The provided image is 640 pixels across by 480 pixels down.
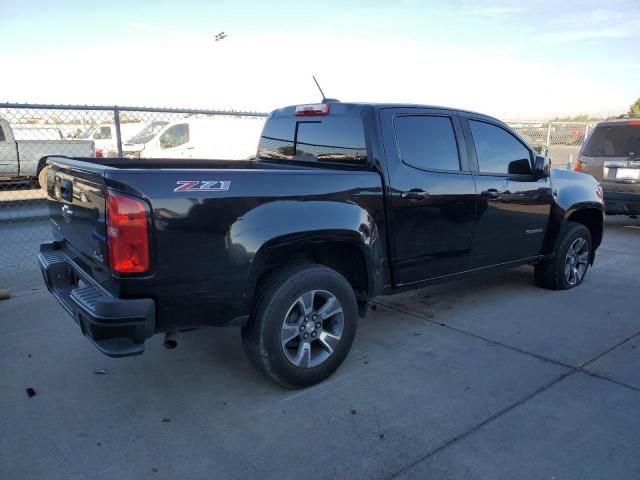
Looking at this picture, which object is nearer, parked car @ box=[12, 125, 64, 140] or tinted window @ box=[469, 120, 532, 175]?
tinted window @ box=[469, 120, 532, 175]

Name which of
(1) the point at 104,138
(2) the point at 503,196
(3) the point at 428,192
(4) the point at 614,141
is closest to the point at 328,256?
(3) the point at 428,192

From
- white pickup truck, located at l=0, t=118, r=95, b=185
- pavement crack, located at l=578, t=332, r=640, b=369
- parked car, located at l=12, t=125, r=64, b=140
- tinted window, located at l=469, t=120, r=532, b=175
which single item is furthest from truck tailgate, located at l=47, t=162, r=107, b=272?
white pickup truck, located at l=0, t=118, r=95, b=185

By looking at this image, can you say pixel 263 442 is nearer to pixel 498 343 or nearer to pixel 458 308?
pixel 498 343

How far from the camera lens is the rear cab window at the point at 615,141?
8.62 m

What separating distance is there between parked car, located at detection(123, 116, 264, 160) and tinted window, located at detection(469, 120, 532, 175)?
10.3m

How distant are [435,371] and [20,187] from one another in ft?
36.6

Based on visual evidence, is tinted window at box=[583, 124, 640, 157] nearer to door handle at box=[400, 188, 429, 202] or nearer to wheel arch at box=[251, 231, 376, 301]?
door handle at box=[400, 188, 429, 202]

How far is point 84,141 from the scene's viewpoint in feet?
38.5

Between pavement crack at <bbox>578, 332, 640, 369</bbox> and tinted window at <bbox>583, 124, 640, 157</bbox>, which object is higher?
tinted window at <bbox>583, 124, 640, 157</bbox>

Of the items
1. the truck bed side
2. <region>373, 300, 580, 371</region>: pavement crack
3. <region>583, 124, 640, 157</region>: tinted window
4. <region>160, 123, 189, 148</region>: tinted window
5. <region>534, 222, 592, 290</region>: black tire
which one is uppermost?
<region>160, 123, 189, 148</region>: tinted window

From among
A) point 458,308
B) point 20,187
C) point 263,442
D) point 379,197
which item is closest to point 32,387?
point 263,442

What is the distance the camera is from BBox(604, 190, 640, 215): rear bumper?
854cm

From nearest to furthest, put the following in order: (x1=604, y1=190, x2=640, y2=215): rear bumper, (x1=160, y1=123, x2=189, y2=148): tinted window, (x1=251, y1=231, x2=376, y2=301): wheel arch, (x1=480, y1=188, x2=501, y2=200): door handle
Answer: (x1=251, y1=231, x2=376, y2=301): wheel arch → (x1=480, y1=188, x2=501, y2=200): door handle → (x1=604, y1=190, x2=640, y2=215): rear bumper → (x1=160, y1=123, x2=189, y2=148): tinted window

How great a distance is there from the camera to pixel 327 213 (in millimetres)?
3441
